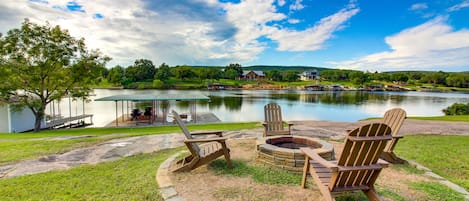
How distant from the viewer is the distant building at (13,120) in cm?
1149

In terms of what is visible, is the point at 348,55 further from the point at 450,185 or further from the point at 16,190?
the point at 16,190

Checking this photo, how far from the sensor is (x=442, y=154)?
16.2 ft

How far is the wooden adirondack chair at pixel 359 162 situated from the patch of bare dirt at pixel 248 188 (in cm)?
50

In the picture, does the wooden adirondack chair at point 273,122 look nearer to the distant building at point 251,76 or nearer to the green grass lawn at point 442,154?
the green grass lawn at point 442,154

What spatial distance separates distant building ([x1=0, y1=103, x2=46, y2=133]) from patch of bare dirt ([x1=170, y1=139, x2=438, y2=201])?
43.6 ft

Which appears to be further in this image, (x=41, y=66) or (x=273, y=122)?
(x=41, y=66)

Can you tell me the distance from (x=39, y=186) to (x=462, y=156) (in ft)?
25.5

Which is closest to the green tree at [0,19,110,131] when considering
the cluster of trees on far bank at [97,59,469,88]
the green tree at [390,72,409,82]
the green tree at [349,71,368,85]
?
the cluster of trees on far bank at [97,59,469,88]

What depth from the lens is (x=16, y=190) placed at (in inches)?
117

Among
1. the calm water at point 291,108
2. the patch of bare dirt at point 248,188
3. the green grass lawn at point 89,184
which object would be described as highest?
the green grass lawn at point 89,184

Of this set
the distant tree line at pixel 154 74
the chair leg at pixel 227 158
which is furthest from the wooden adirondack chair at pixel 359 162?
the distant tree line at pixel 154 74

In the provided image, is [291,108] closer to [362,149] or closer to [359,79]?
[362,149]

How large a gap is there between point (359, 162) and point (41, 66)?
14.1 m

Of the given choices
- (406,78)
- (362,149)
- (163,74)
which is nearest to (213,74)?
(163,74)
